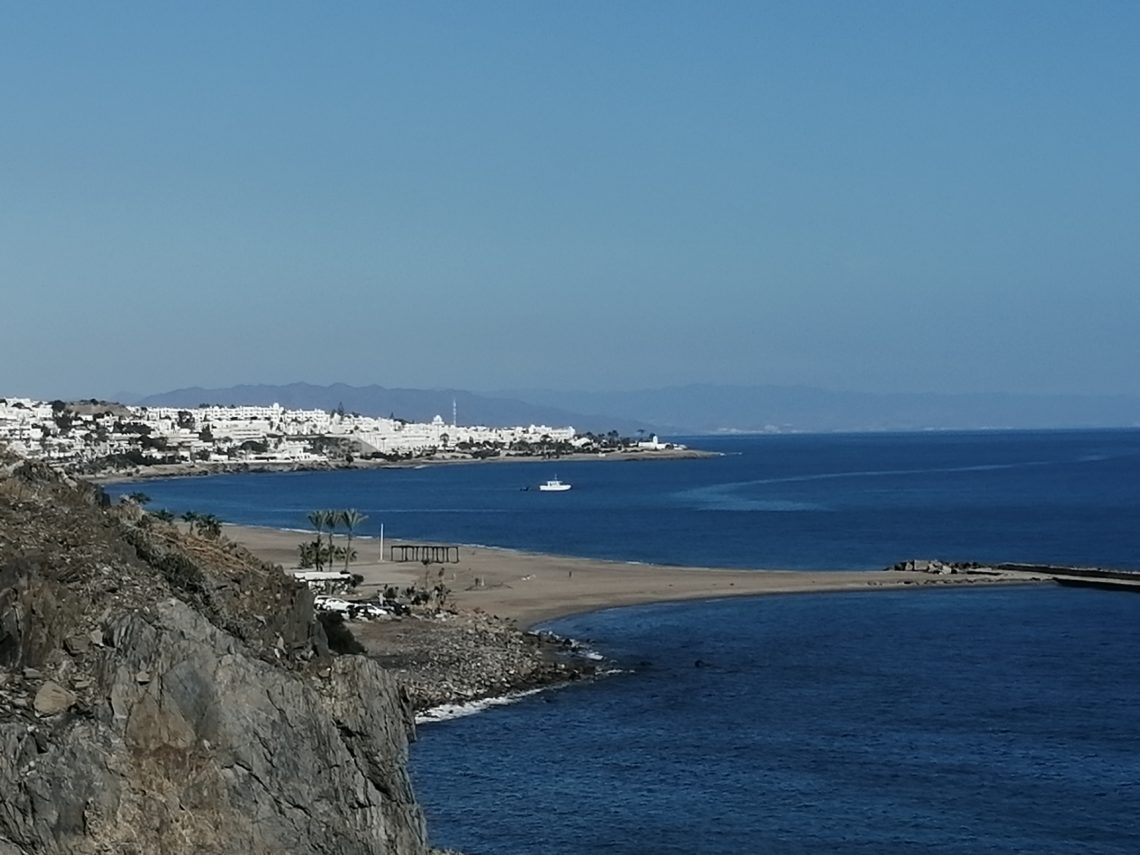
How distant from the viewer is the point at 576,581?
7000 centimetres

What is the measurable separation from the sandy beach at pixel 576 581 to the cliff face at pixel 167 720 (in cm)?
3836

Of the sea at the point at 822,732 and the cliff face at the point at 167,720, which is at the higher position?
the cliff face at the point at 167,720

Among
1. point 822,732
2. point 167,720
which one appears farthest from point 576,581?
point 167,720

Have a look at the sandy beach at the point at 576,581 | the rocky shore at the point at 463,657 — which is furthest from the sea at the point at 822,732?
the sandy beach at the point at 576,581

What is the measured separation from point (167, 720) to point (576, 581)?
5462cm

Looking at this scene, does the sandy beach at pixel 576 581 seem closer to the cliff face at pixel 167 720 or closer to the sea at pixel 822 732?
the sea at pixel 822 732

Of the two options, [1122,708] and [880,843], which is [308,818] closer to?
[880,843]

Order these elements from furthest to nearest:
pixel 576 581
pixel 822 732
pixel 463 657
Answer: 1. pixel 576 581
2. pixel 463 657
3. pixel 822 732

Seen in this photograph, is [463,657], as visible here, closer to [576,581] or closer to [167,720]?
[576,581]

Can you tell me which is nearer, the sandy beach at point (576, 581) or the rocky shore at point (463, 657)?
the rocky shore at point (463, 657)

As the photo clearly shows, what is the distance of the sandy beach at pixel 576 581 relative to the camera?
205 ft

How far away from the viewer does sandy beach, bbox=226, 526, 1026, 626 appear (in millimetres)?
62562

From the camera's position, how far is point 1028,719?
39.2 m

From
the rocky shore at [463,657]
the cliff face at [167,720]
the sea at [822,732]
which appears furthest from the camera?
the rocky shore at [463,657]
